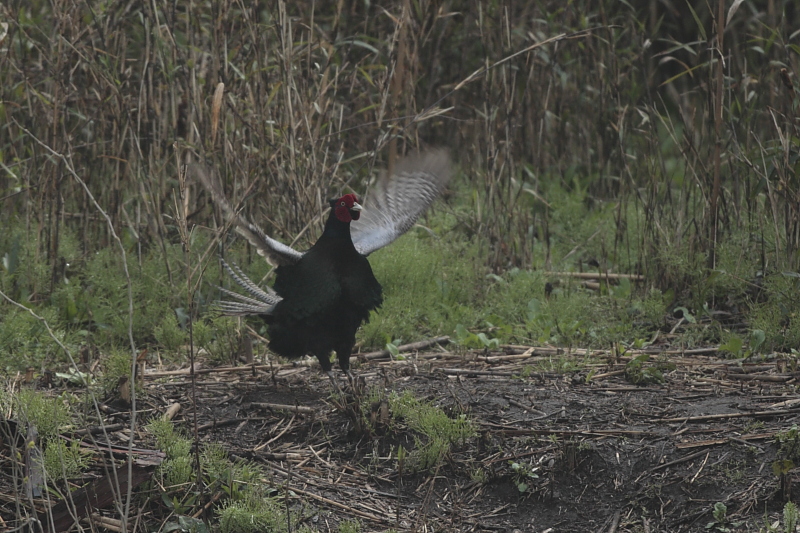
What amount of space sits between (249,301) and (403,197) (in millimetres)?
1109

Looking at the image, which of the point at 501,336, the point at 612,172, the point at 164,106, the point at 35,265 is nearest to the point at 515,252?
the point at 501,336

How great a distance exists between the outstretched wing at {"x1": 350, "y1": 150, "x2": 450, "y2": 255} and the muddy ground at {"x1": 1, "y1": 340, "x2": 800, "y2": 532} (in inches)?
39.2

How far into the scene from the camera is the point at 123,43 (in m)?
5.87

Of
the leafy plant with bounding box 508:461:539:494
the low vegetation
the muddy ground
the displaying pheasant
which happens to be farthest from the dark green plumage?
the leafy plant with bounding box 508:461:539:494

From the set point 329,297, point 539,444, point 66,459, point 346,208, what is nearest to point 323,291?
point 329,297

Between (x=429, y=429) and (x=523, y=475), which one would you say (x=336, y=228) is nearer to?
(x=429, y=429)

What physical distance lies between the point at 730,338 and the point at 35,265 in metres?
3.93

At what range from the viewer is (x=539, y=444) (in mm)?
3941

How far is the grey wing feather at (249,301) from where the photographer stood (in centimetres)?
499

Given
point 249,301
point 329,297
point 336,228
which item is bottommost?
point 249,301

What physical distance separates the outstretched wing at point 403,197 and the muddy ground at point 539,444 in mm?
995

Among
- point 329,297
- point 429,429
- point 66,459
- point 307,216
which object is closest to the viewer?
point 66,459

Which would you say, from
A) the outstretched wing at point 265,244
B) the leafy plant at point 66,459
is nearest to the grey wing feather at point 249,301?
the outstretched wing at point 265,244

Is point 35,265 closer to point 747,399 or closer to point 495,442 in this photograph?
point 495,442
